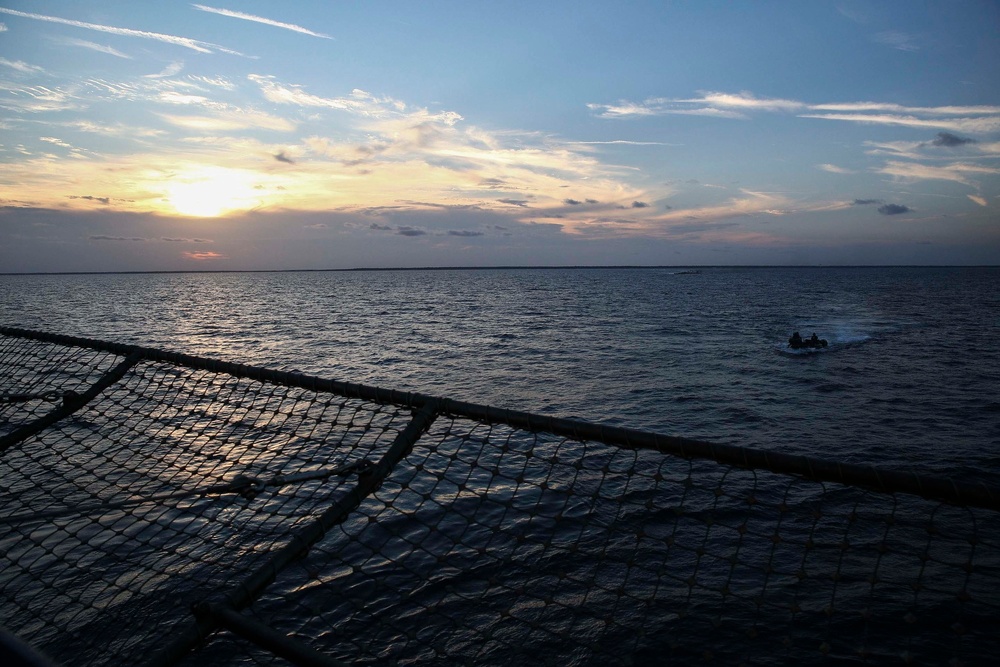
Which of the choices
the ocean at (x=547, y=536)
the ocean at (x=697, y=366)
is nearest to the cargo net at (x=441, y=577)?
the ocean at (x=547, y=536)

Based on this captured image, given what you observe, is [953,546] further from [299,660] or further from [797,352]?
[797,352]

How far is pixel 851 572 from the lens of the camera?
9688 mm

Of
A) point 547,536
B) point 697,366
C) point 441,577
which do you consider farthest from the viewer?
point 697,366

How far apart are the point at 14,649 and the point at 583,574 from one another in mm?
9329

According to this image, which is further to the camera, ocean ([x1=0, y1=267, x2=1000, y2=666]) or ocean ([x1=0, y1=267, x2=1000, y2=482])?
ocean ([x1=0, y1=267, x2=1000, y2=482])

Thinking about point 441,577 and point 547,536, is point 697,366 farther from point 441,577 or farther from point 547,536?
point 441,577

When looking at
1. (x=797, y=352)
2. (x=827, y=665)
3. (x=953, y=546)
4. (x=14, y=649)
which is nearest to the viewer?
(x=14, y=649)

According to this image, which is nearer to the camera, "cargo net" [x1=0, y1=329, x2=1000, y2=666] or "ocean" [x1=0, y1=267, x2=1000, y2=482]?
"cargo net" [x1=0, y1=329, x2=1000, y2=666]

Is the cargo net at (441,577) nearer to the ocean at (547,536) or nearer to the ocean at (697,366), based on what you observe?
the ocean at (547,536)

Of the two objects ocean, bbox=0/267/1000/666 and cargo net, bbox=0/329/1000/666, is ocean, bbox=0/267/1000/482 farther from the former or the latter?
cargo net, bbox=0/329/1000/666

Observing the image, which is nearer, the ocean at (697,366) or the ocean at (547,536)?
the ocean at (547,536)

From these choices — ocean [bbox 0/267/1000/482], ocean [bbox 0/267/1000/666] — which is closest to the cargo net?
ocean [bbox 0/267/1000/666]

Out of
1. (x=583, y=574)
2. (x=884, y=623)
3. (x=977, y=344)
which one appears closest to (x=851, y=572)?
(x=884, y=623)

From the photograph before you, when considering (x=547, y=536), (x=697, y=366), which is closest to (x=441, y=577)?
(x=547, y=536)
